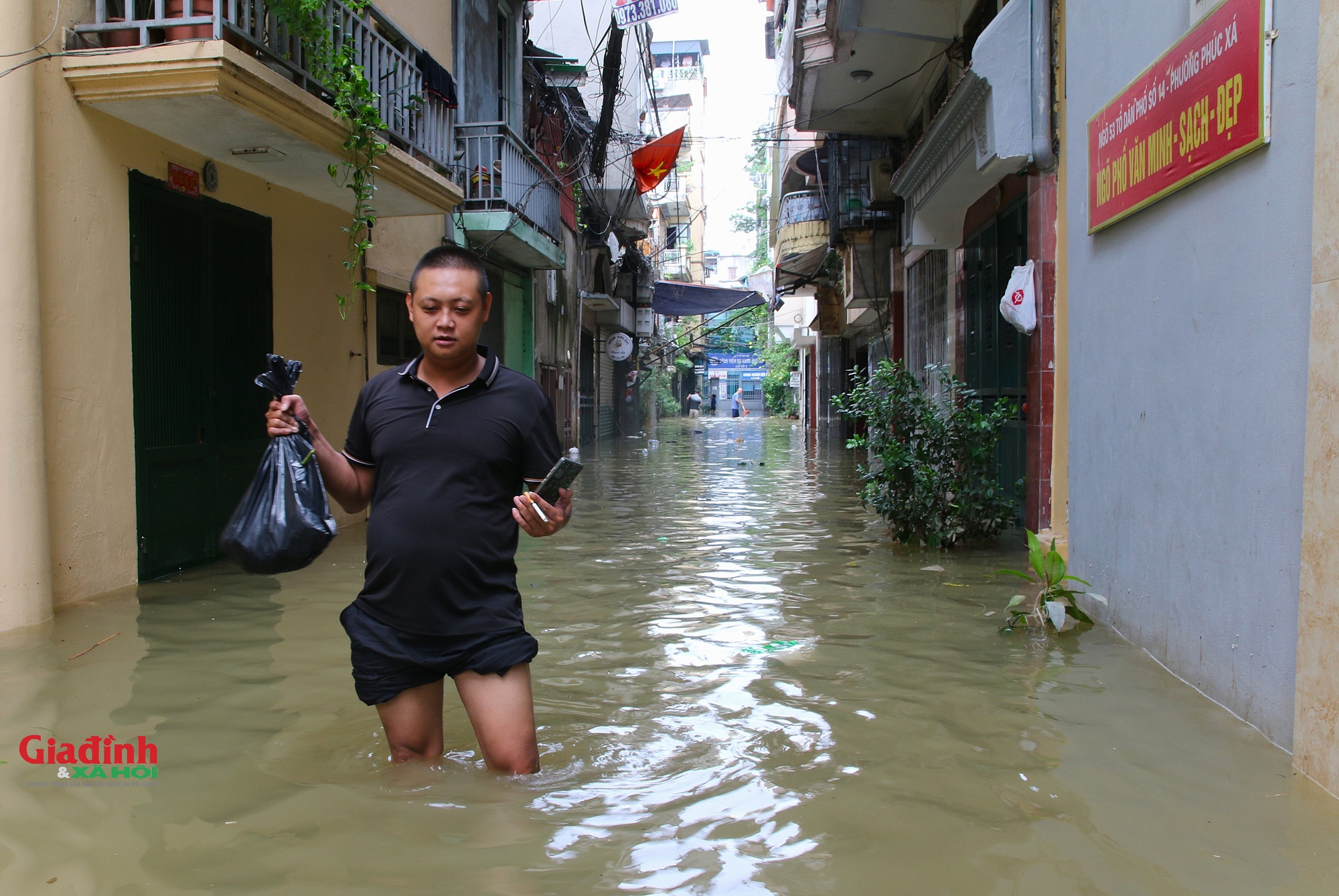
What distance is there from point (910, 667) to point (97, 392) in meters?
4.95

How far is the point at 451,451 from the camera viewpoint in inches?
107

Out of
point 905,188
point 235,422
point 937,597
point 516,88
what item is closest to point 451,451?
point 937,597

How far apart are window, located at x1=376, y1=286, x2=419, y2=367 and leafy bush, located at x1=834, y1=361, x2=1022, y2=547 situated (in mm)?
4820

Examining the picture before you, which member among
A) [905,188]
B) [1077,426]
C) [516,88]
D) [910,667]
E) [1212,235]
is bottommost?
[910,667]

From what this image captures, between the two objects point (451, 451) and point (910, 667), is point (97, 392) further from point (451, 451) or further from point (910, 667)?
point (910, 667)

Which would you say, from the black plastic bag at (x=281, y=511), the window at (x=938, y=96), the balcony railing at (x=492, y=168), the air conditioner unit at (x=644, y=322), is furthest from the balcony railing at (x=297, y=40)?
the air conditioner unit at (x=644, y=322)

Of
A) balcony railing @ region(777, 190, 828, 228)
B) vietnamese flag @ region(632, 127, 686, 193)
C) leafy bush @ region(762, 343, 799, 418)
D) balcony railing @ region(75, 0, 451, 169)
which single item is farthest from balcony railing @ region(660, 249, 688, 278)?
balcony railing @ region(75, 0, 451, 169)

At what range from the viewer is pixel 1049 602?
505 centimetres

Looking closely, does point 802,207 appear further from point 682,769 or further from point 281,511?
point 281,511

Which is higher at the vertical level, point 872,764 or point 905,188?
point 905,188

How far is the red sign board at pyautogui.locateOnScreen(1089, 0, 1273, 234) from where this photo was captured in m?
3.44

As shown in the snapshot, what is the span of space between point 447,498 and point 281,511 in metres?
0.48

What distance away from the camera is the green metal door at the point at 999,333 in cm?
858

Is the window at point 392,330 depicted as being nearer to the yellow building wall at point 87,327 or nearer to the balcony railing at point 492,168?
the balcony railing at point 492,168
